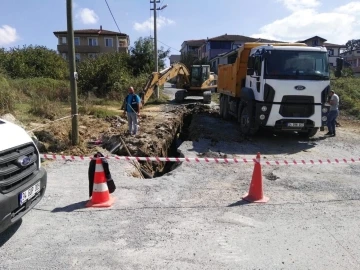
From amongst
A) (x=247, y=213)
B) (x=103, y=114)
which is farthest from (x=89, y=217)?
(x=103, y=114)

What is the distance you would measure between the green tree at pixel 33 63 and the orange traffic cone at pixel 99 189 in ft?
83.7

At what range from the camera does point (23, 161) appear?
159 inches

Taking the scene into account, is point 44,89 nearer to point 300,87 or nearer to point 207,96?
point 207,96

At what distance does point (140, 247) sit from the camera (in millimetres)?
4113

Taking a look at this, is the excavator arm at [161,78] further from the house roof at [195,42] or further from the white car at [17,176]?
the house roof at [195,42]

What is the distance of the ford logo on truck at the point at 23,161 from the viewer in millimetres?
3950

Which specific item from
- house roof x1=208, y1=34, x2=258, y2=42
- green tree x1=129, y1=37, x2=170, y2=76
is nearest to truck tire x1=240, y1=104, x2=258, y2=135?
green tree x1=129, y1=37, x2=170, y2=76

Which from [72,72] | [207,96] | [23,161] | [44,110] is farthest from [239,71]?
[207,96]

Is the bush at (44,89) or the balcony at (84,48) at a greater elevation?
the balcony at (84,48)

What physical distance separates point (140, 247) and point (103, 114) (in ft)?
43.2

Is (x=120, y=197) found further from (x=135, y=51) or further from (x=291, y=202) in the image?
(x=135, y=51)

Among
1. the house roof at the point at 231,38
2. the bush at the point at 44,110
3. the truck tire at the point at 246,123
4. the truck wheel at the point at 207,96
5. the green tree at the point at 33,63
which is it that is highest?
the house roof at the point at 231,38

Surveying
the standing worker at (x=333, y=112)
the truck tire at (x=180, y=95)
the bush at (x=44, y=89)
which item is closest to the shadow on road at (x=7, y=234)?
the standing worker at (x=333, y=112)

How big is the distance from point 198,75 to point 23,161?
20545 mm
